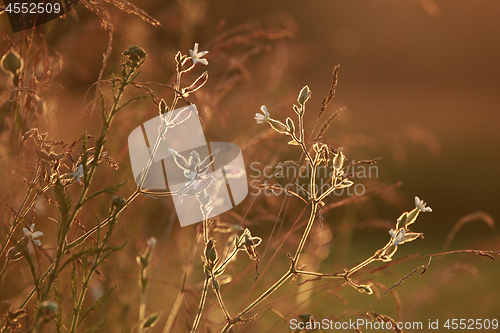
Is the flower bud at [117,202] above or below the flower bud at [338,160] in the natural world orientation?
above

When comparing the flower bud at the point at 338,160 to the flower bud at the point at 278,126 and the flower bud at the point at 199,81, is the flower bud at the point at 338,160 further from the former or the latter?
the flower bud at the point at 199,81

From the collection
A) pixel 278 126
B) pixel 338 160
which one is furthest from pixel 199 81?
pixel 338 160

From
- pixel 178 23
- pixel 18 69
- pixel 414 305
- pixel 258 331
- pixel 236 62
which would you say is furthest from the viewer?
pixel 178 23

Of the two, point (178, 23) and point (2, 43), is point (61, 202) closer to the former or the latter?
point (2, 43)

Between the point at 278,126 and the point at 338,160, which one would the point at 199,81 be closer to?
the point at 278,126

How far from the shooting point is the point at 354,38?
4.75 meters

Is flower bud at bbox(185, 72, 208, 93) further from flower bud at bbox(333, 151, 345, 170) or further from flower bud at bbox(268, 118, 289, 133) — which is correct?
flower bud at bbox(333, 151, 345, 170)

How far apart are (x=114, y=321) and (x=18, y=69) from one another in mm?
648

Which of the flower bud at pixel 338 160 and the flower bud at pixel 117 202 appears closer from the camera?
the flower bud at pixel 117 202

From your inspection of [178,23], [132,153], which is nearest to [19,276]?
[132,153]

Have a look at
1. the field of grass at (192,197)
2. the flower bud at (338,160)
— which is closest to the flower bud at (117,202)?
the field of grass at (192,197)

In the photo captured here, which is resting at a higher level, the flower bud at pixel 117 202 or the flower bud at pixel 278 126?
the flower bud at pixel 278 126

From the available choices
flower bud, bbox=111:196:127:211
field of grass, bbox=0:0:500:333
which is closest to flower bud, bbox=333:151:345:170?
field of grass, bbox=0:0:500:333

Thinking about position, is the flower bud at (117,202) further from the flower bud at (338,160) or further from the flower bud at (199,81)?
the flower bud at (338,160)
